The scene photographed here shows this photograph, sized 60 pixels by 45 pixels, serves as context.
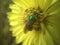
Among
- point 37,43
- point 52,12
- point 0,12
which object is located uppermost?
point 0,12

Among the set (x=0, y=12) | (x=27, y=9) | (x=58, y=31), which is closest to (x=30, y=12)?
(x=27, y=9)

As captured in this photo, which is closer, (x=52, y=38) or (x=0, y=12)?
(x=52, y=38)

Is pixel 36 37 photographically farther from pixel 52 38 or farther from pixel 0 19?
Result: pixel 0 19

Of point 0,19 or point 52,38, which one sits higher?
point 0,19
